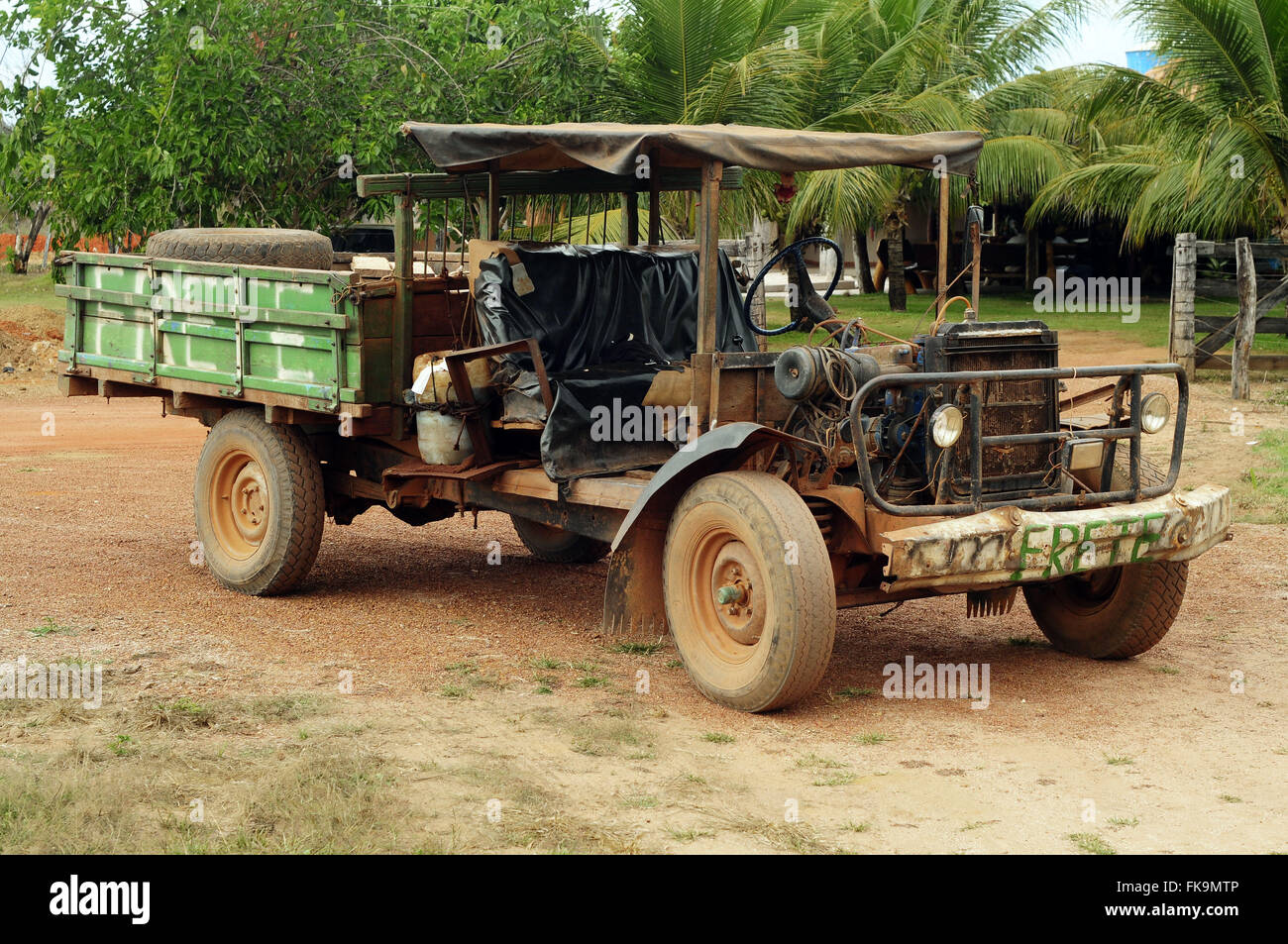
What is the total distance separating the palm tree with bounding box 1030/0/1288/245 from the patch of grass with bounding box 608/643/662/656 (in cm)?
1221

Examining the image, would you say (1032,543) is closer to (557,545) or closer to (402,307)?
(402,307)

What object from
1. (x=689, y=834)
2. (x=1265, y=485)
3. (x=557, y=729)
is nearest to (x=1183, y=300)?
(x=1265, y=485)

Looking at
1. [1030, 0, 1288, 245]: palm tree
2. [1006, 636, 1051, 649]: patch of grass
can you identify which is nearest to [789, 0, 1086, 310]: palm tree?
[1030, 0, 1288, 245]: palm tree

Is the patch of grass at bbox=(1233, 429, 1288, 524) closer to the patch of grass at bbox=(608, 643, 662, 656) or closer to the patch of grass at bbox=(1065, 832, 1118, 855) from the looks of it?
the patch of grass at bbox=(608, 643, 662, 656)

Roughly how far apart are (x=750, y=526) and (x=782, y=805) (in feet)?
4.27

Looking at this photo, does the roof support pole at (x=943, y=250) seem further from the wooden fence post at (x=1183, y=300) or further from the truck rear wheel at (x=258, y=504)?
the wooden fence post at (x=1183, y=300)

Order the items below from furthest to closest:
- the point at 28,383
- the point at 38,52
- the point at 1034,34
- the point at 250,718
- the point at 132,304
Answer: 1. the point at 1034,34
2. the point at 28,383
3. the point at 38,52
4. the point at 132,304
5. the point at 250,718

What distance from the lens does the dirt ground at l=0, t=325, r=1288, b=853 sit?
475 cm

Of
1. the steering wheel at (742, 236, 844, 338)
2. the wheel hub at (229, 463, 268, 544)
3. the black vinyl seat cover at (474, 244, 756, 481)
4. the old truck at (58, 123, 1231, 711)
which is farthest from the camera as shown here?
the wheel hub at (229, 463, 268, 544)

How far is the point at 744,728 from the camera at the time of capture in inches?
233

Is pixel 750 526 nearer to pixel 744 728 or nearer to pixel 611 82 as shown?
pixel 744 728

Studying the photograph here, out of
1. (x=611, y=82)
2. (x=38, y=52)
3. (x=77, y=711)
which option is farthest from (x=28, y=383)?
(x=77, y=711)

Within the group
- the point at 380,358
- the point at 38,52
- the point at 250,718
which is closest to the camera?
the point at 250,718

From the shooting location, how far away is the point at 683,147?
20.4ft
